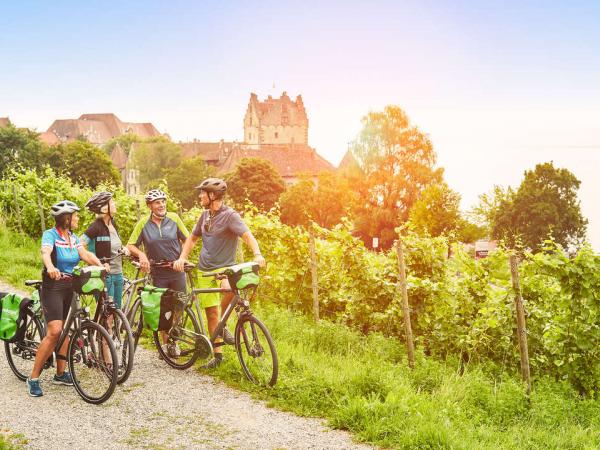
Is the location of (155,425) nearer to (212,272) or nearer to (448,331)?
(212,272)

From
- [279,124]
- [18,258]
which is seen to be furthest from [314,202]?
[279,124]

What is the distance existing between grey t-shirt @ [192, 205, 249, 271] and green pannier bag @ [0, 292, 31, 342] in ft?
6.28

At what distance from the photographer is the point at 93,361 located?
678 centimetres

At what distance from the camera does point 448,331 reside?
32.9 feet

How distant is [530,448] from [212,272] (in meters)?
3.59

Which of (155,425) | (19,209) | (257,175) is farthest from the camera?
(257,175)

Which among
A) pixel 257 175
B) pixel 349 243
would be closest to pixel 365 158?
pixel 257 175

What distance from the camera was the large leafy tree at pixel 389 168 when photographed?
5266cm

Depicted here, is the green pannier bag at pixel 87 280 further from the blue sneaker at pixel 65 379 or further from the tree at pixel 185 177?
the tree at pixel 185 177

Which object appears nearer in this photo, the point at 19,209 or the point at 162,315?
the point at 162,315

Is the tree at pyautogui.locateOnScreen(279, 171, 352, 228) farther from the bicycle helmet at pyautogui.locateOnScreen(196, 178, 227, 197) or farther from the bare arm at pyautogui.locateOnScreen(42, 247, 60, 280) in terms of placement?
the bare arm at pyautogui.locateOnScreen(42, 247, 60, 280)

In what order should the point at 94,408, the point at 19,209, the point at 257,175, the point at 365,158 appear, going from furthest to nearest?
the point at 257,175
the point at 365,158
the point at 19,209
the point at 94,408

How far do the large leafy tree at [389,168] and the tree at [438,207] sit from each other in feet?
5.67

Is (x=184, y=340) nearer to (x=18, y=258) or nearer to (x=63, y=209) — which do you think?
(x=63, y=209)
